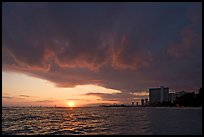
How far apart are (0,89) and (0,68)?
0.41 meters

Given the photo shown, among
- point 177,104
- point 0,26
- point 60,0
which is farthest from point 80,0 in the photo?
point 177,104

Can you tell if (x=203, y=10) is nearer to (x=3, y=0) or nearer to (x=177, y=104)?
(x=3, y=0)

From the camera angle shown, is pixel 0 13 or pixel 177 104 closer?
pixel 0 13

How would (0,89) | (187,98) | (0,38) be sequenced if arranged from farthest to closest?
(187,98), (0,38), (0,89)

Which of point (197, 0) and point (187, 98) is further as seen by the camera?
point (187, 98)

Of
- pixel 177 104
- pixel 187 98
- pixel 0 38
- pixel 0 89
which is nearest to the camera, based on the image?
pixel 0 89

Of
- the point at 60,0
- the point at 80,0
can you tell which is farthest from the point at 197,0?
the point at 60,0

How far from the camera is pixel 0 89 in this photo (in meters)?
3.20

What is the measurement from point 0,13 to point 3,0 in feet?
0.70

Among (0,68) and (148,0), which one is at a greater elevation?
(148,0)

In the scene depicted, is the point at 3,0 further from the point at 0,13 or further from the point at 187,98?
the point at 187,98

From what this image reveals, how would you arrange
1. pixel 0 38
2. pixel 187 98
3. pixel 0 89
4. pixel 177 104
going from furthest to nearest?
1. pixel 177 104
2. pixel 187 98
3. pixel 0 38
4. pixel 0 89

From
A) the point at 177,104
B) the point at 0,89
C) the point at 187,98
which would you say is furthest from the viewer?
the point at 177,104

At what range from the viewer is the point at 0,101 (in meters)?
3.45
